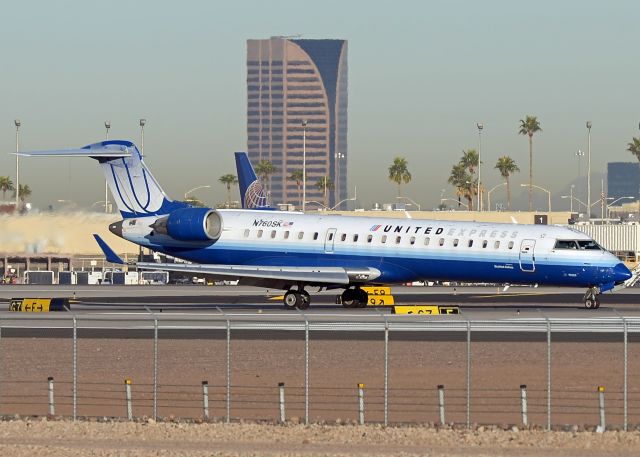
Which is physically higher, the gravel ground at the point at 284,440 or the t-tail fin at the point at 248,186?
the t-tail fin at the point at 248,186

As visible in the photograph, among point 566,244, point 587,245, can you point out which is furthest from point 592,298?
point 566,244

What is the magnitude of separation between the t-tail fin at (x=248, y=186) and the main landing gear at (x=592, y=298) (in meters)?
25.9

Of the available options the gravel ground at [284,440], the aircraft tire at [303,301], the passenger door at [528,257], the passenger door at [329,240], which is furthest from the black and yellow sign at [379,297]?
the gravel ground at [284,440]

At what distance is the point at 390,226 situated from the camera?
58.3 meters

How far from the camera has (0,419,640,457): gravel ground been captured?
84.8 ft

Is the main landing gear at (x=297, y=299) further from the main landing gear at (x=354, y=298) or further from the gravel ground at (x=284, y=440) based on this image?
the gravel ground at (x=284, y=440)

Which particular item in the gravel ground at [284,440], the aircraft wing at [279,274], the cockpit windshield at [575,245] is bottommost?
the gravel ground at [284,440]

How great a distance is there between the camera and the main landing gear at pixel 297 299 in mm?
58562

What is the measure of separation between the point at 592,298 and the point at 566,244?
8.90 ft

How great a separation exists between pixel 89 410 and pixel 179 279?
76.3m

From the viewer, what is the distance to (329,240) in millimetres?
58656

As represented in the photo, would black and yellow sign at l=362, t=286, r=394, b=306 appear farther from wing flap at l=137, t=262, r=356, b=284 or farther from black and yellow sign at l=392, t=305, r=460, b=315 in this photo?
black and yellow sign at l=392, t=305, r=460, b=315

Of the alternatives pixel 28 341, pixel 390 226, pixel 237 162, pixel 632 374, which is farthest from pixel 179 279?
pixel 632 374

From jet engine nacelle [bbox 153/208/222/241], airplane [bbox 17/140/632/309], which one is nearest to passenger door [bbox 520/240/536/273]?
airplane [bbox 17/140/632/309]
